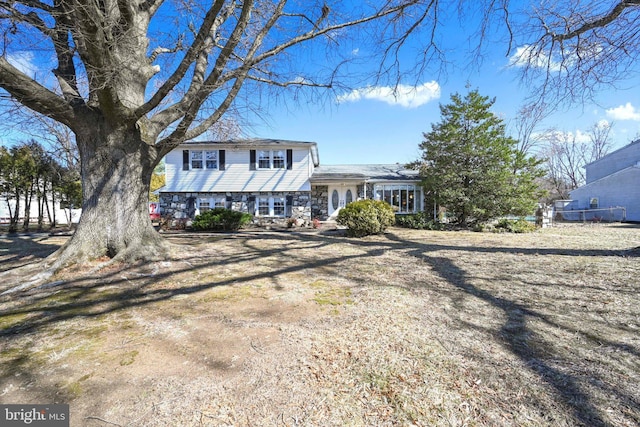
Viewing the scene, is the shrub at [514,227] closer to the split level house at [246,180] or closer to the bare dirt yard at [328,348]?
the split level house at [246,180]

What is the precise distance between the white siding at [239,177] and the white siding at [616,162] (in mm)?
25284

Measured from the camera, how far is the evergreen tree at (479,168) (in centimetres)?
1236

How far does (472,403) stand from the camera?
1.76m

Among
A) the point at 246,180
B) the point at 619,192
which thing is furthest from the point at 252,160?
the point at 619,192

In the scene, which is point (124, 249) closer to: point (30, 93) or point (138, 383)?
point (30, 93)

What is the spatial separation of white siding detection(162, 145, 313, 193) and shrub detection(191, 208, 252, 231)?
10.7ft

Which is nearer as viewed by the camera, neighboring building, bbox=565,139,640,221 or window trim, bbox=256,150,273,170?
window trim, bbox=256,150,273,170

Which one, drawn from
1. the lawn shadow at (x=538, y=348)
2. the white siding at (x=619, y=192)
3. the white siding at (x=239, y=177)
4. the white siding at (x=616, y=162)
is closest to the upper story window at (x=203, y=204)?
the white siding at (x=239, y=177)

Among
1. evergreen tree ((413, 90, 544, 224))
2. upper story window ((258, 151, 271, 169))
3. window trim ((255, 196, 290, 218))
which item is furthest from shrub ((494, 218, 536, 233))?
upper story window ((258, 151, 271, 169))

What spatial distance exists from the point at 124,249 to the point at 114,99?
2757mm

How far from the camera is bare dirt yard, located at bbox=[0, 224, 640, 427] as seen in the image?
1725mm

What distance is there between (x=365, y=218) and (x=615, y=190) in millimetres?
21639

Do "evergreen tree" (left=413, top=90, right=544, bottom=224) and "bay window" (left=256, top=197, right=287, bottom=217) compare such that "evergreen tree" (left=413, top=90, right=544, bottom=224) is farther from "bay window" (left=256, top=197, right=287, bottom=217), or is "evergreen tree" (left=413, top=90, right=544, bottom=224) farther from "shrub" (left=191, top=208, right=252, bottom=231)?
"shrub" (left=191, top=208, right=252, bottom=231)

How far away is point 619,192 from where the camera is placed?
1902cm
